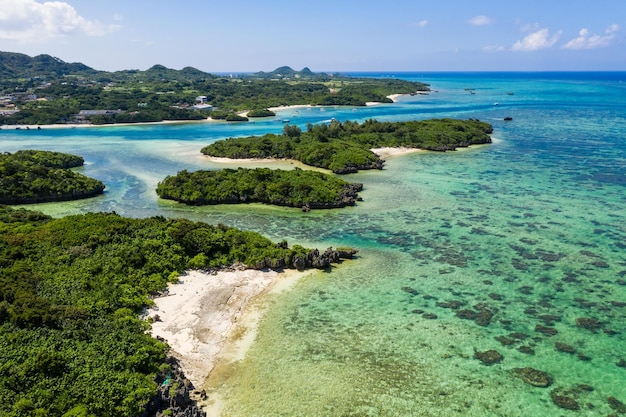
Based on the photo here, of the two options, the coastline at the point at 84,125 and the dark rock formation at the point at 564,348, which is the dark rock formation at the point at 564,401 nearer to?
the dark rock formation at the point at 564,348

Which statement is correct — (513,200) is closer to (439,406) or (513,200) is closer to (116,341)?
(439,406)

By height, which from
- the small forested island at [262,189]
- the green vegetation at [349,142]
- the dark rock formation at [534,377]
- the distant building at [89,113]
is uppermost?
the distant building at [89,113]

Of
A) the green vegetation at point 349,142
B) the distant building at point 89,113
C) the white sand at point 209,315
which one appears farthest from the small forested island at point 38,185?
the distant building at point 89,113

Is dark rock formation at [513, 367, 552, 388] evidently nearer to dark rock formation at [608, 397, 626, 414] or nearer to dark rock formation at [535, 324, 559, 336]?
dark rock formation at [608, 397, 626, 414]

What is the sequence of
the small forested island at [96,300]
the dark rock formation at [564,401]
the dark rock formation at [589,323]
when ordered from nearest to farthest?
the small forested island at [96,300] < the dark rock formation at [564,401] < the dark rock formation at [589,323]

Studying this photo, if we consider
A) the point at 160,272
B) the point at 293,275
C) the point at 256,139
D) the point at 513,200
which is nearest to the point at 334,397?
the point at 293,275

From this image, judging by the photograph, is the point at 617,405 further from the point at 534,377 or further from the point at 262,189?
the point at 262,189
